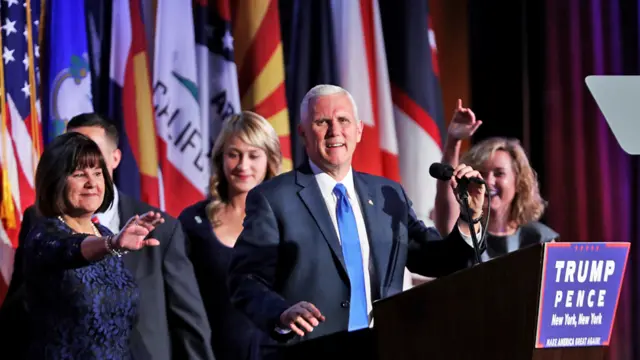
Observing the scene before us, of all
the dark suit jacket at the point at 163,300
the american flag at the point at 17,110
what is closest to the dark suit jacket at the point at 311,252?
the dark suit jacket at the point at 163,300

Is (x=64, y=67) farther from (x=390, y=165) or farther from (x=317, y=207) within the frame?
(x=317, y=207)

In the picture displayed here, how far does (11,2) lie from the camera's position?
4.31 metres

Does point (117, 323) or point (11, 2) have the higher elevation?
point (11, 2)

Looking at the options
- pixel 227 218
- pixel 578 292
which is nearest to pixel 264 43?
pixel 227 218

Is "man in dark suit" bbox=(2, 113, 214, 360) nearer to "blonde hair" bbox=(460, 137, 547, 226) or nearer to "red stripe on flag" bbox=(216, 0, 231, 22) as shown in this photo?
"blonde hair" bbox=(460, 137, 547, 226)

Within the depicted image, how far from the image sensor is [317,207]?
8.90 feet

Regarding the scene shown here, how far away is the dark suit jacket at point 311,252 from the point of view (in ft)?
Answer: 8.66

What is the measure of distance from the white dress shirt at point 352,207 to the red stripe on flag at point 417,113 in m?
2.21

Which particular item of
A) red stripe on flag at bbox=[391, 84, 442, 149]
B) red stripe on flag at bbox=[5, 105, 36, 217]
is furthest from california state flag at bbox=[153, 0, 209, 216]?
red stripe on flag at bbox=[391, 84, 442, 149]

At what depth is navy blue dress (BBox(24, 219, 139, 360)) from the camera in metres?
2.83

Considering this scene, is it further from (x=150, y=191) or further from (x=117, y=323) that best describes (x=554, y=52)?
(x=117, y=323)

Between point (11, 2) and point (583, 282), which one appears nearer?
point (583, 282)

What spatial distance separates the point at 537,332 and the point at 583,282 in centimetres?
15

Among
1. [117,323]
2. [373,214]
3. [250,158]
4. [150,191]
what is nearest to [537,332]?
[373,214]
